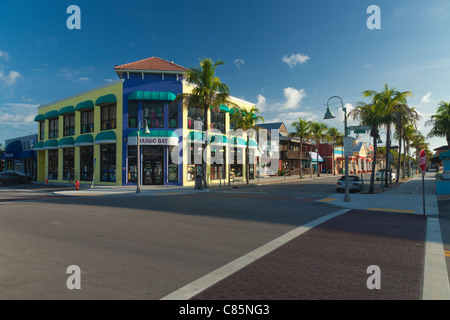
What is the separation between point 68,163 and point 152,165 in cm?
1323

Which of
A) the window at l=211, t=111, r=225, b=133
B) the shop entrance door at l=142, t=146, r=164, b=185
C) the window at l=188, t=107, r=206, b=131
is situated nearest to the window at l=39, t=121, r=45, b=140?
the shop entrance door at l=142, t=146, r=164, b=185

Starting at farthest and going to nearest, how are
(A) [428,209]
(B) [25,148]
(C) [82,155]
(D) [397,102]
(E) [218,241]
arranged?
(B) [25,148], (C) [82,155], (D) [397,102], (A) [428,209], (E) [218,241]

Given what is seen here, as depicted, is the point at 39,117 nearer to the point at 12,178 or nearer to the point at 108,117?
the point at 12,178

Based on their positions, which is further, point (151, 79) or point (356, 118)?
point (151, 79)

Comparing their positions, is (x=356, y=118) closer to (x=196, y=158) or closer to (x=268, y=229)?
(x=196, y=158)

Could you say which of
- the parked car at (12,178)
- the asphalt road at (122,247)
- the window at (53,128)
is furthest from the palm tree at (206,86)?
the parked car at (12,178)

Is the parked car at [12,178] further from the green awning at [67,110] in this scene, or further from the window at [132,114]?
the window at [132,114]

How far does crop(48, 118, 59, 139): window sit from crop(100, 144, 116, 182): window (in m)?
11.6

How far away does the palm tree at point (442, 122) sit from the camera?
2606cm

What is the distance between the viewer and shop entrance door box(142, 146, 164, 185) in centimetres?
2714
